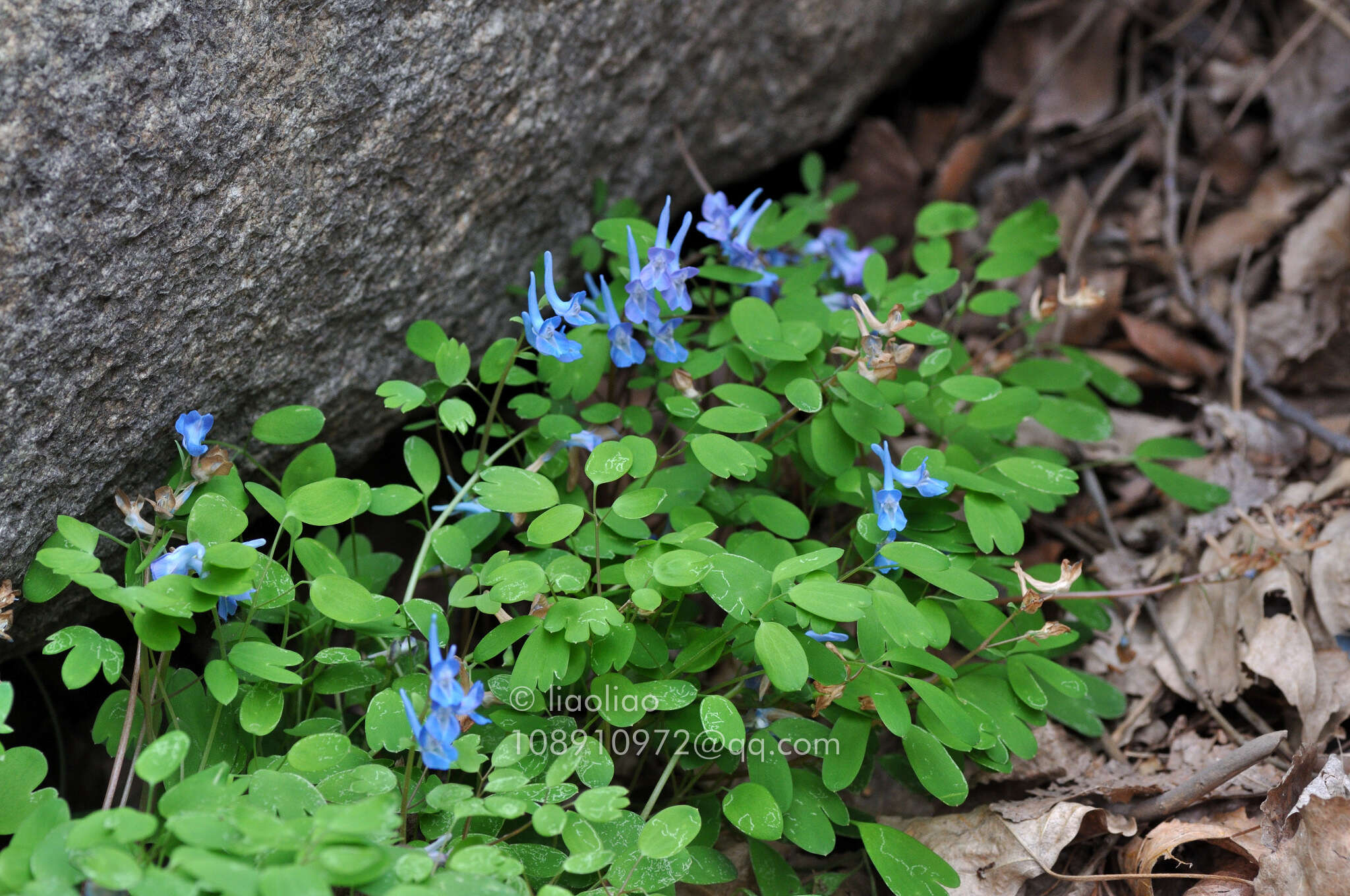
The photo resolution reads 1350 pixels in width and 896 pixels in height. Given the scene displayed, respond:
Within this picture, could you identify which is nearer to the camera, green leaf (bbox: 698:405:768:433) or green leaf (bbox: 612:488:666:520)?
green leaf (bbox: 612:488:666:520)

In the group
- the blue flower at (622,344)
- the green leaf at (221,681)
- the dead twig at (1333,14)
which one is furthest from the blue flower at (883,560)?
the dead twig at (1333,14)

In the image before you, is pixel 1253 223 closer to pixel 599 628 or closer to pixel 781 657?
pixel 781 657

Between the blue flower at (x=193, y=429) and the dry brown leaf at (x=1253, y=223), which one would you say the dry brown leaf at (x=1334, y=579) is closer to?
the dry brown leaf at (x=1253, y=223)

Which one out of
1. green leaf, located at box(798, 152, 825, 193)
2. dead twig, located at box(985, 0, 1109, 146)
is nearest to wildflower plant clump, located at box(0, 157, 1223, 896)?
green leaf, located at box(798, 152, 825, 193)

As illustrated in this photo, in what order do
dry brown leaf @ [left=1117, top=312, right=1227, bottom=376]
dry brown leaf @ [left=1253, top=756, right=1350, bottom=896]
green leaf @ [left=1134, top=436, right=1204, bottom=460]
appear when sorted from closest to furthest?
dry brown leaf @ [left=1253, top=756, right=1350, bottom=896] → green leaf @ [left=1134, top=436, right=1204, bottom=460] → dry brown leaf @ [left=1117, top=312, right=1227, bottom=376]

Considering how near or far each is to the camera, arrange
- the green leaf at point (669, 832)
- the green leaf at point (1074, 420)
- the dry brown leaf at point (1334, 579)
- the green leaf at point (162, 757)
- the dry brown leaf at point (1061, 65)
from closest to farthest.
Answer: the green leaf at point (162, 757), the green leaf at point (669, 832), the dry brown leaf at point (1334, 579), the green leaf at point (1074, 420), the dry brown leaf at point (1061, 65)

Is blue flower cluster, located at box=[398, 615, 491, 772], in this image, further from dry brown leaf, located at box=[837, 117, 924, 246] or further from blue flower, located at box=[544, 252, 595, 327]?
dry brown leaf, located at box=[837, 117, 924, 246]
